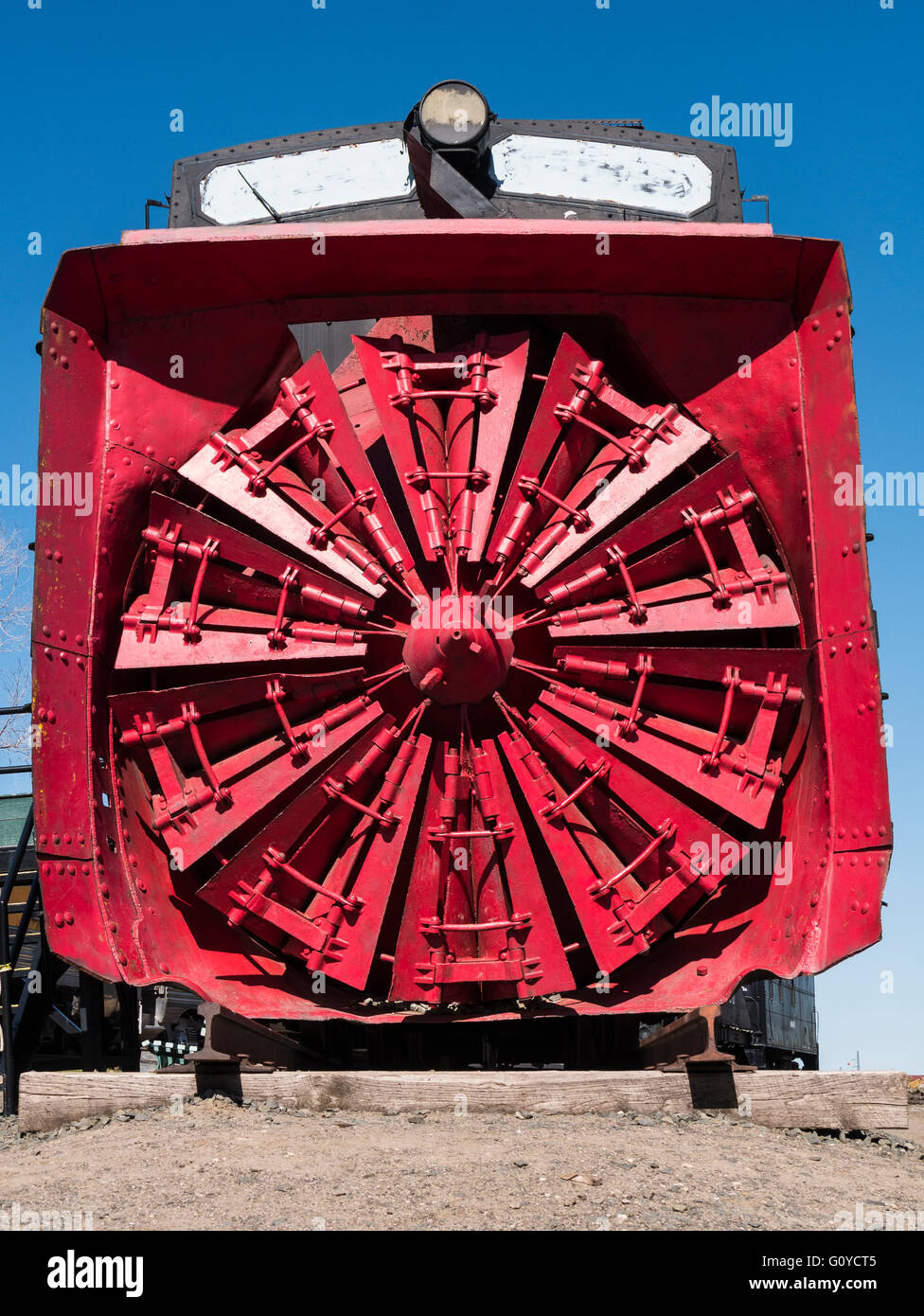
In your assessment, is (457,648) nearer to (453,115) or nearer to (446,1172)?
(446,1172)

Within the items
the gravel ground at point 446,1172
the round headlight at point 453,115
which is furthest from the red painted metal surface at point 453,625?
the round headlight at point 453,115

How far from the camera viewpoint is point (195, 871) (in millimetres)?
6430

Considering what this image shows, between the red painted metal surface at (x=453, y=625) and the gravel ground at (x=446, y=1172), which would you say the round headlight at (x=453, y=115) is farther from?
the gravel ground at (x=446, y=1172)

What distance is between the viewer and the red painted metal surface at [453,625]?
5879 mm

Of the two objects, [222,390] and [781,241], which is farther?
[222,390]

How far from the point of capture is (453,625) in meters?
5.76

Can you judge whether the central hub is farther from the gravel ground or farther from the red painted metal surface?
the gravel ground

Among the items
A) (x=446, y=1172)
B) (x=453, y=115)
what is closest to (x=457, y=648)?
(x=446, y=1172)

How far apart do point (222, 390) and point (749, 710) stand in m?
2.92

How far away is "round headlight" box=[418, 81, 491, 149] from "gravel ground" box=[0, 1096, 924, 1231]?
191 inches

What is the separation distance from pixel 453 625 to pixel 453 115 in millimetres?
2970

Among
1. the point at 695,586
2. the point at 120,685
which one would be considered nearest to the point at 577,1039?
the point at 695,586

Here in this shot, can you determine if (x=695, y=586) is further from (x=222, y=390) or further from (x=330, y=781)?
(x=222, y=390)

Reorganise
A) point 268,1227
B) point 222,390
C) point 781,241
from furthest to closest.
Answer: point 222,390
point 781,241
point 268,1227
